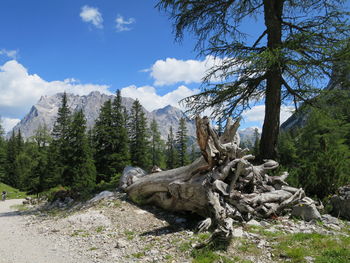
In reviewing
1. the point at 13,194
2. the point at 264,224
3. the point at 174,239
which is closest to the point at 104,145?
the point at 13,194

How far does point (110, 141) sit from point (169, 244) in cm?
2719

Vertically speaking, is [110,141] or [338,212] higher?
[110,141]

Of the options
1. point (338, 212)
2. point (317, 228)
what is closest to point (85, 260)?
point (317, 228)

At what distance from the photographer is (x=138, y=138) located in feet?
131

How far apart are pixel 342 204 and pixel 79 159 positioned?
25394 mm

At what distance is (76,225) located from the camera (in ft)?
24.7

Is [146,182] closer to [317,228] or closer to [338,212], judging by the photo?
[317,228]

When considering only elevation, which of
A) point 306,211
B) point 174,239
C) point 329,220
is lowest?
point 174,239

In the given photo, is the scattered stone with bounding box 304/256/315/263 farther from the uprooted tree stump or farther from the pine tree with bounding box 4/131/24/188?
the pine tree with bounding box 4/131/24/188

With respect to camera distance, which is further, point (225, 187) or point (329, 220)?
point (225, 187)

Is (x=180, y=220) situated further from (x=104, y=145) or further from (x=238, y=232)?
(x=104, y=145)

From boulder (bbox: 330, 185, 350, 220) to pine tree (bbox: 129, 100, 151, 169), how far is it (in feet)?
105

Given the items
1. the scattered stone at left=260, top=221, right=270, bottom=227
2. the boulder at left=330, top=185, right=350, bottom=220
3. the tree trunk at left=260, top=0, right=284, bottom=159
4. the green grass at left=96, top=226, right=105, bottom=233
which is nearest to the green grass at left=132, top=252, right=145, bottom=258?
the green grass at left=96, top=226, right=105, bottom=233

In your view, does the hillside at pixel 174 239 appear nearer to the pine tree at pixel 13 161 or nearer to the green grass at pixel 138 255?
the green grass at pixel 138 255
